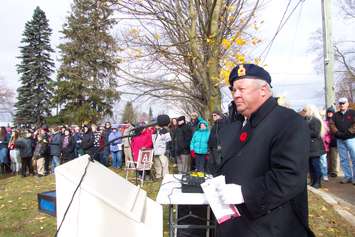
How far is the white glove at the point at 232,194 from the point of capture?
2180mm

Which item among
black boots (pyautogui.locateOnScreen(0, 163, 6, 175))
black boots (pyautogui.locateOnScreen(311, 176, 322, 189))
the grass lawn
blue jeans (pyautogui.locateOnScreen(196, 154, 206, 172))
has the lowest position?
black boots (pyautogui.locateOnScreen(0, 163, 6, 175))

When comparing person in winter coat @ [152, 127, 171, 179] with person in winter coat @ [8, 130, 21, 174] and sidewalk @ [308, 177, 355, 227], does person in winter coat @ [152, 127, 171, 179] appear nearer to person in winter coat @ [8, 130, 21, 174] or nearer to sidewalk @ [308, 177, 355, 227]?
sidewalk @ [308, 177, 355, 227]

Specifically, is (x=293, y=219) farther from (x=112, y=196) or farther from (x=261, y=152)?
(x=112, y=196)

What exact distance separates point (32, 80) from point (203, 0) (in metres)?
42.4

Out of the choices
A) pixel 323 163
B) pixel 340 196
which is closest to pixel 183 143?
pixel 323 163

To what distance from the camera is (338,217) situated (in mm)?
5934

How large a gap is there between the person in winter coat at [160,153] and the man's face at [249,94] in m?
9.09

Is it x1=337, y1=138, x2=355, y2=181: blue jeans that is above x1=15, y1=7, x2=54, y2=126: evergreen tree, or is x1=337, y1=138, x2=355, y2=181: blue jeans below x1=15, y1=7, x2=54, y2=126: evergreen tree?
below

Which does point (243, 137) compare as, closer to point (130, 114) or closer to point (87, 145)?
point (87, 145)

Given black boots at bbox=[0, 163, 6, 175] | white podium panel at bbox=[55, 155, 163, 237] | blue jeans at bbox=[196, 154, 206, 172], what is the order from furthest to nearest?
black boots at bbox=[0, 163, 6, 175] → blue jeans at bbox=[196, 154, 206, 172] → white podium panel at bbox=[55, 155, 163, 237]

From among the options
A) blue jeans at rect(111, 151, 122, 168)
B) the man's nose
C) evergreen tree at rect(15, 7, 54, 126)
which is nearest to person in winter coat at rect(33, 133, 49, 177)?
blue jeans at rect(111, 151, 122, 168)

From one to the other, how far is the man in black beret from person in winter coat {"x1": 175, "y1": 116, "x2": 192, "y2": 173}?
8812 mm

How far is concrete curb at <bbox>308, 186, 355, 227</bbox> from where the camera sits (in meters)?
5.77

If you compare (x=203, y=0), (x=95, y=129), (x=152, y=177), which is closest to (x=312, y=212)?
(x=203, y=0)
